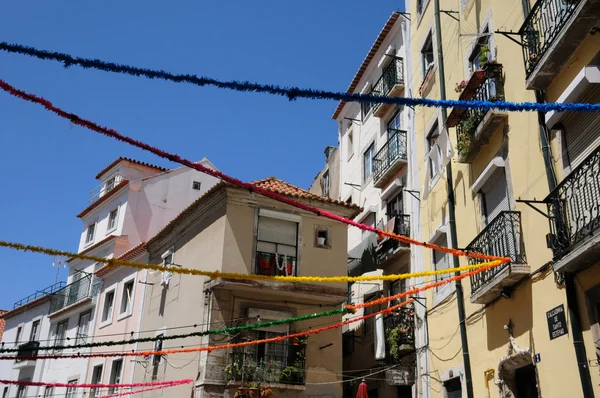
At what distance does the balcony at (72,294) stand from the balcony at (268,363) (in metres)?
13.8

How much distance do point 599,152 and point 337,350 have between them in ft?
40.6

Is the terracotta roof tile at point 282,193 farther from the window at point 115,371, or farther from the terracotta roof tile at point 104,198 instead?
the terracotta roof tile at point 104,198

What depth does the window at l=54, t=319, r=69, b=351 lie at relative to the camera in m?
31.5

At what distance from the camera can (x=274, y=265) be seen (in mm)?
20266

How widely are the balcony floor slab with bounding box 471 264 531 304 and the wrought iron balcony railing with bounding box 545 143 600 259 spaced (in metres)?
1.22

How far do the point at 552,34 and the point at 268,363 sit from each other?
11900 mm

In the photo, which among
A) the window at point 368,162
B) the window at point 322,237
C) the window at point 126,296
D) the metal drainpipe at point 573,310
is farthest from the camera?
the window at point 126,296

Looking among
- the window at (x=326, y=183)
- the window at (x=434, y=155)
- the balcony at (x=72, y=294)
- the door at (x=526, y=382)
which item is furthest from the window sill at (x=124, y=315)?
the door at (x=526, y=382)

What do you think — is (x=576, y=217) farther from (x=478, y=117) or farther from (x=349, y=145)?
(x=349, y=145)

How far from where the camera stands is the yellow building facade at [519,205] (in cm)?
995

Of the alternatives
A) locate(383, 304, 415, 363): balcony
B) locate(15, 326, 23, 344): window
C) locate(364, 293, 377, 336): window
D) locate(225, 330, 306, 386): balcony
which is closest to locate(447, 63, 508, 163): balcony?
locate(383, 304, 415, 363): balcony

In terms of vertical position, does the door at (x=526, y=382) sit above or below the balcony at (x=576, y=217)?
below

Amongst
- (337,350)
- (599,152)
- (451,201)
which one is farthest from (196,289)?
(599,152)

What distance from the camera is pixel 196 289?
2039cm
